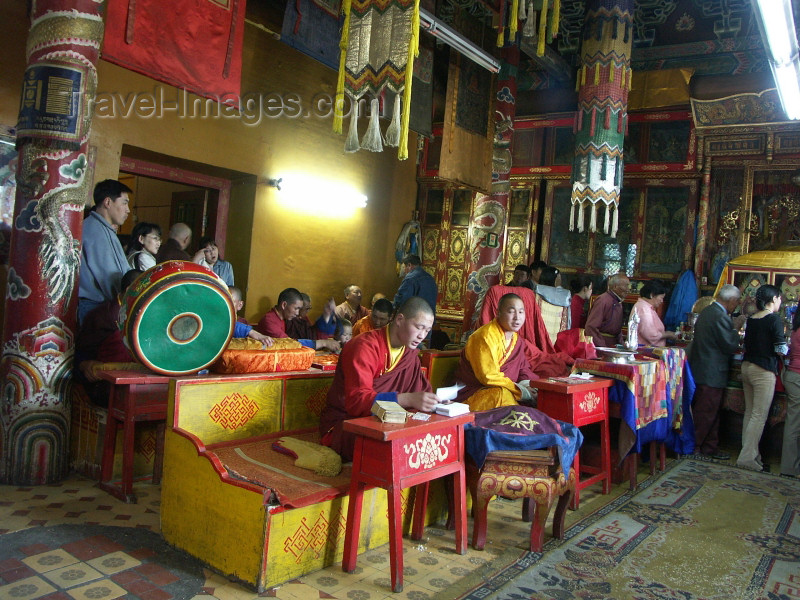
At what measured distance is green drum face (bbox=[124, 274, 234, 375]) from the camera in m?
3.24

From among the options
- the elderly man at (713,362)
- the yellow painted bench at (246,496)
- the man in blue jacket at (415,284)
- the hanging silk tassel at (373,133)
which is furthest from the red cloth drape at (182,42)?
the elderly man at (713,362)

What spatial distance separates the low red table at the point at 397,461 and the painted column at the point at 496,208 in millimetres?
4740

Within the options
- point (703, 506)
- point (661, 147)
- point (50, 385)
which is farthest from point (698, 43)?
point (50, 385)

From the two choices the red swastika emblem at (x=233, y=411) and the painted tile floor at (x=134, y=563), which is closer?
the painted tile floor at (x=134, y=563)

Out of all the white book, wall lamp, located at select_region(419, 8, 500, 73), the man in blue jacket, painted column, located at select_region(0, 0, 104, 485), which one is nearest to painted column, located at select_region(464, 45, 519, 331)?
the man in blue jacket

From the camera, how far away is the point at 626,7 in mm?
6602

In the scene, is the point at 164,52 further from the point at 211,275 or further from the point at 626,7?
the point at 626,7

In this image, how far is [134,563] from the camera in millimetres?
2727

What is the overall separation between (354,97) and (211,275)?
2231mm

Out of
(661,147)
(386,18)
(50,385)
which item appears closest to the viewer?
(50,385)

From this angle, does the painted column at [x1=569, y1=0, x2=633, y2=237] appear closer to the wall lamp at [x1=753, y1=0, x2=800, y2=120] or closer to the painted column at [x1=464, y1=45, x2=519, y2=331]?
the painted column at [x1=464, y1=45, x2=519, y2=331]

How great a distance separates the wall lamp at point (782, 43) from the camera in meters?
4.39

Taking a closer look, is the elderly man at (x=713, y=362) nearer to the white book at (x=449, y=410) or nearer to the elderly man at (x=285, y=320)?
the elderly man at (x=285, y=320)

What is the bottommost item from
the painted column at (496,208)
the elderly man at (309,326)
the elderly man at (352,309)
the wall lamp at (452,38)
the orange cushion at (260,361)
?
the orange cushion at (260,361)
